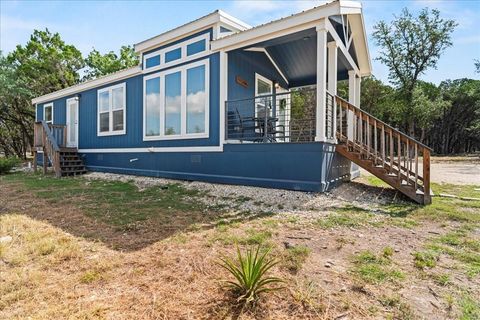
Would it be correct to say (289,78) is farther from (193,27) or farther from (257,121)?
(193,27)

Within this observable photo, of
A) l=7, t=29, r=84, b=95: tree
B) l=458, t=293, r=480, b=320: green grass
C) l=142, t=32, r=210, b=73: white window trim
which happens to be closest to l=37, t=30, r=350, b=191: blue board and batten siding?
l=142, t=32, r=210, b=73: white window trim

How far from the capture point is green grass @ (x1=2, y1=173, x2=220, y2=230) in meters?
4.17

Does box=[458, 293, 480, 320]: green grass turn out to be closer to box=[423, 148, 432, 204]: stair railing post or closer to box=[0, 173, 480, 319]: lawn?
box=[0, 173, 480, 319]: lawn

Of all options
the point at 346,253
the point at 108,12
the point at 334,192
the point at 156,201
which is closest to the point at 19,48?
the point at 108,12

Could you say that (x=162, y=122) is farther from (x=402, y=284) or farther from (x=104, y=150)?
(x=402, y=284)

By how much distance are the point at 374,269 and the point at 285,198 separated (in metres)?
2.82

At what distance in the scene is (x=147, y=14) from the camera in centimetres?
881

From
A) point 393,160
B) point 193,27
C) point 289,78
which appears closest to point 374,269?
point 393,160

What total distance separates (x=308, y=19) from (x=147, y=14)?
5622 millimetres

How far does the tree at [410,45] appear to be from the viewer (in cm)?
2219

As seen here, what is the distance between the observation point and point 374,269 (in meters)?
2.38

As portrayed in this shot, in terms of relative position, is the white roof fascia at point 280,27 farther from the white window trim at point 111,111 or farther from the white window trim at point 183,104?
the white window trim at point 111,111

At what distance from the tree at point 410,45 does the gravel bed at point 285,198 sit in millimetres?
20854

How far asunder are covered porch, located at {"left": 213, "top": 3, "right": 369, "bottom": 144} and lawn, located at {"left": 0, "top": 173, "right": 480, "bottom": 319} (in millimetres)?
2237
